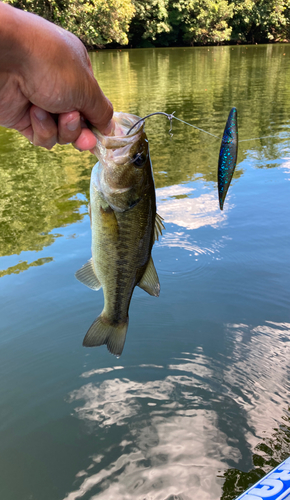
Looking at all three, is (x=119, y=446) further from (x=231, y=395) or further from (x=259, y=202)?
(x=259, y=202)

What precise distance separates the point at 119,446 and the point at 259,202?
180 inches

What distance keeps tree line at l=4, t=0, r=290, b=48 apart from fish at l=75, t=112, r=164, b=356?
4130 centimetres

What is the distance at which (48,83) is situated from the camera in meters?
1.70

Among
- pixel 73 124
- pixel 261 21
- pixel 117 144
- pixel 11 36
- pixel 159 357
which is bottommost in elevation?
pixel 159 357

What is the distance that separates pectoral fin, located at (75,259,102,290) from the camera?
254 centimetres

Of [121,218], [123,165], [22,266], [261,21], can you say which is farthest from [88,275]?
[261,21]

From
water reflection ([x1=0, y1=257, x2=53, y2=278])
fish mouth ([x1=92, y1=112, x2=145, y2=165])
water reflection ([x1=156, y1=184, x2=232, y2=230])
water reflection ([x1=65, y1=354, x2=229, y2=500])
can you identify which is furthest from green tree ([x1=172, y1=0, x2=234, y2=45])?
fish mouth ([x1=92, y1=112, x2=145, y2=165])

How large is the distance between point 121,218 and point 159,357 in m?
2.15

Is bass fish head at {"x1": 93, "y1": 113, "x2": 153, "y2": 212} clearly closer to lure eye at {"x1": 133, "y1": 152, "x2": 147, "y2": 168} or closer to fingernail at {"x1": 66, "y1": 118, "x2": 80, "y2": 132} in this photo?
lure eye at {"x1": 133, "y1": 152, "x2": 147, "y2": 168}

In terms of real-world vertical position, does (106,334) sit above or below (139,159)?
below

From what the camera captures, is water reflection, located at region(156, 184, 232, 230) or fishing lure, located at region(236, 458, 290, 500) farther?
water reflection, located at region(156, 184, 232, 230)

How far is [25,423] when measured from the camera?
3.42 meters

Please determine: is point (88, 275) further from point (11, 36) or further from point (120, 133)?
point (11, 36)

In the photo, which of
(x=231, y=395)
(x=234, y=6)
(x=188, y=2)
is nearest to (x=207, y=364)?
(x=231, y=395)
